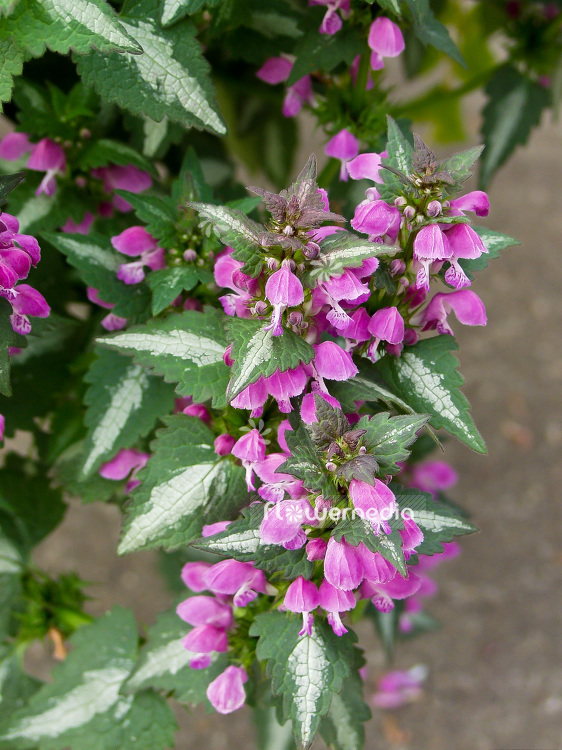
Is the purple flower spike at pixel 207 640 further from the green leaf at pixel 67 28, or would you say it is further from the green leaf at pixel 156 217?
the green leaf at pixel 67 28

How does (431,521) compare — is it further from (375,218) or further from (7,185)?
(7,185)

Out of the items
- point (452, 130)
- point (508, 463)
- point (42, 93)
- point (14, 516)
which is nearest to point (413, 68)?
point (452, 130)

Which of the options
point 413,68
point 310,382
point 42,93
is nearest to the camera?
point 310,382

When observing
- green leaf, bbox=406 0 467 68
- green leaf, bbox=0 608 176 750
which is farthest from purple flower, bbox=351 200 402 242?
green leaf, bbox=0 608 176 750

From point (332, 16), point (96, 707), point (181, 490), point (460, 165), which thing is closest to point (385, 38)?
point (332, 16)

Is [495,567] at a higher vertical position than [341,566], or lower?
lower

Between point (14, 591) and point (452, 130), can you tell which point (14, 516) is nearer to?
point (14, 591)

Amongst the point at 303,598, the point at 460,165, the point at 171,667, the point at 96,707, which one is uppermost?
the point at 460,165
